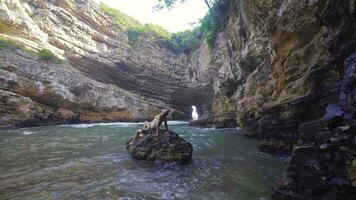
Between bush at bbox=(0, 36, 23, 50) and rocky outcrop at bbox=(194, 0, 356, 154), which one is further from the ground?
bush at bbox=(0, 36, 23, 50)

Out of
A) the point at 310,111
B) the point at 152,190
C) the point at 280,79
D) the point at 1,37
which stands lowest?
the point at 152,190

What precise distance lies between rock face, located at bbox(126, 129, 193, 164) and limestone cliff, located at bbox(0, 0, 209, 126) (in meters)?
15.8

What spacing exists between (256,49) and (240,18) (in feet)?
11.8

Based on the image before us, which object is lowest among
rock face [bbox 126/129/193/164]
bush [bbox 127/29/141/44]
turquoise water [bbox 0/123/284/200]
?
turquoise water [bbox 0/123/284/200]

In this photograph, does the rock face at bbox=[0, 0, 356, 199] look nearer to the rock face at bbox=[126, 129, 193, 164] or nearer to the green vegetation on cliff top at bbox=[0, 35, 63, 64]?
the green vegetation on cliff top at bbox=[0, 35, 63, 64]

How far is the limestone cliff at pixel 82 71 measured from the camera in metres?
21.2

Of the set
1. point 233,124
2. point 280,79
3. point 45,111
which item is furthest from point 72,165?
point 45,111

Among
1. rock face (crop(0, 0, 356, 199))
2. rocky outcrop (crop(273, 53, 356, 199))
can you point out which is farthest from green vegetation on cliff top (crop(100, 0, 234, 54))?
rocky outcrop (crop(273, 53, 356, 199))

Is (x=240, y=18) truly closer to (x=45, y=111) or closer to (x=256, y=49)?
(x=256, y=49)

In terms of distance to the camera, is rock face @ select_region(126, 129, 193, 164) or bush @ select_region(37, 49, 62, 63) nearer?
rock face @ select_region(126, 129, 193, 164)

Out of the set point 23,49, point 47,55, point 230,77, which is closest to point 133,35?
point 47,55

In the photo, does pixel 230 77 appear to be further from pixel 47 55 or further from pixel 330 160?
pixel 47 55

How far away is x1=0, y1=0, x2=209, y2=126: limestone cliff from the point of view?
2117cm

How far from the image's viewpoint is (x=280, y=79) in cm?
1066
